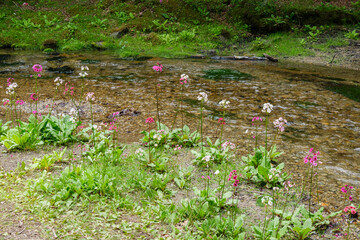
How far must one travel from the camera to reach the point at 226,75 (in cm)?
1360

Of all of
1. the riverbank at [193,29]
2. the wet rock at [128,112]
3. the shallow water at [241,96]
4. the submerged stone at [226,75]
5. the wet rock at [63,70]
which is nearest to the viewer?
the shallow water at [241,96]

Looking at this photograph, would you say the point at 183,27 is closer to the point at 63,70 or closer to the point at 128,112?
the point at 63,70

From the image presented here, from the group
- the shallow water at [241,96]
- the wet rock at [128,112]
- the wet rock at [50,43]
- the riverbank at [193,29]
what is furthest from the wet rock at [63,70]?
the wet rock at [50,43]

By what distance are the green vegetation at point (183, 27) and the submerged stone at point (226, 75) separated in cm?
533

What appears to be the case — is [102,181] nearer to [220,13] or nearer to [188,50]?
[188,50]

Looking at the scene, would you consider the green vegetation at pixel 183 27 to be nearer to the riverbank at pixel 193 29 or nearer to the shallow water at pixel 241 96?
the riverbank at pixel 193 29

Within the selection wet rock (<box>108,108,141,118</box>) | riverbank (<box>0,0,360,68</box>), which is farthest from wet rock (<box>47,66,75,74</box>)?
wet rock (<box>108,108,141,118</box>)

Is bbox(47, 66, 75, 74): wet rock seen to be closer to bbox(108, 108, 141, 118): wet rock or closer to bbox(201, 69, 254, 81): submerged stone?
bbox(108, 108, 141, 118): wet rock

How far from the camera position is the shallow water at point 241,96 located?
6242 mm

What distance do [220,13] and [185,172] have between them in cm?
2402

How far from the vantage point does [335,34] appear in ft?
69.7

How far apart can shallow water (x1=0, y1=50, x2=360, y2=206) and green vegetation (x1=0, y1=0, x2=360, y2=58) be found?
12.6ft

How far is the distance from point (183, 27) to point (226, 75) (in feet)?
38.4

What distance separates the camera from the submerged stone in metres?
13.0
